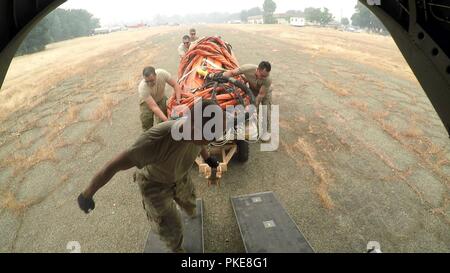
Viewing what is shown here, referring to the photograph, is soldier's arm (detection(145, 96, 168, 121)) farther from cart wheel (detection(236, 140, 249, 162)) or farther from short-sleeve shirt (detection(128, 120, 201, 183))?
short-sleeve shirt (detection(128, 120, 201, 183))

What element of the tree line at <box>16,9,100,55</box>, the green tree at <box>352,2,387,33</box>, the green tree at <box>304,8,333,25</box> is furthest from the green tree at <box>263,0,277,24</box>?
the tree line at <box>16,9,100,55</box>

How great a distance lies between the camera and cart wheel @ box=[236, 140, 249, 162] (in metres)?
5.16

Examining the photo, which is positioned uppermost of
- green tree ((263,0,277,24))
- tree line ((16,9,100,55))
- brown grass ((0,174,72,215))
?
green tree ((263,0,277,24))

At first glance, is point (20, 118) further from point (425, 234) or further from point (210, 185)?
point (425, 234)

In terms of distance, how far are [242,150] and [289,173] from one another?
969 millimetres

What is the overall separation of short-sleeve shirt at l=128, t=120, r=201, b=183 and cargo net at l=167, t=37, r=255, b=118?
1416mm

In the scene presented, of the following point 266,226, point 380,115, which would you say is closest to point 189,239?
point 266,226

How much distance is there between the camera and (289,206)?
169 inches

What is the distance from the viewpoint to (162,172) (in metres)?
2.86

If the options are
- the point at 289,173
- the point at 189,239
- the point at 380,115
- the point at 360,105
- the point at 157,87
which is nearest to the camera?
the point at 189,239

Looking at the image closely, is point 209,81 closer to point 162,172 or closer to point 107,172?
point 162,172

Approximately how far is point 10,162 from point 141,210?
3.50 metres

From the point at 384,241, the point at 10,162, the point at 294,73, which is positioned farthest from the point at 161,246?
the point at 294,73

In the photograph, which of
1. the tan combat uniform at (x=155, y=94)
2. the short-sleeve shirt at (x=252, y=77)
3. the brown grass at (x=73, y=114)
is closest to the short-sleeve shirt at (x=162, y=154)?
the tan combat uniform at (x=155, y=94)
